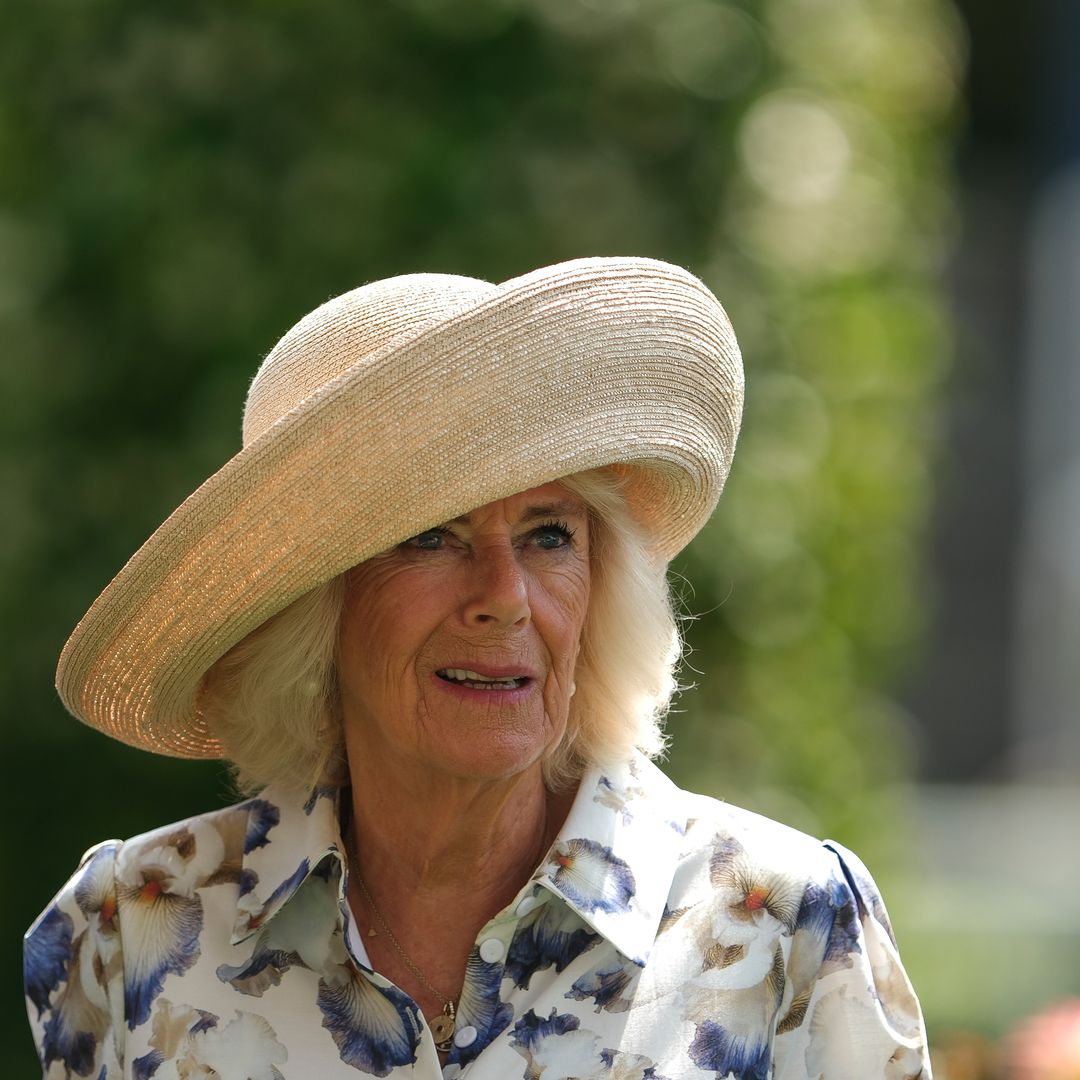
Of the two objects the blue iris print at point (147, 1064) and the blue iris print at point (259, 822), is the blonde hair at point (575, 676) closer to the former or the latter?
the blue iris print at point (259, 822)

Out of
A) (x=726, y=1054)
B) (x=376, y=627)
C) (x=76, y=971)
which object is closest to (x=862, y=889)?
(x=726, y=1054)

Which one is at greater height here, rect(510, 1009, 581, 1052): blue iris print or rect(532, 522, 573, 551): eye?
rect(532, 522, 573, 551): eye

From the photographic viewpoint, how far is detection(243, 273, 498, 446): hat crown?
2459 millimetres

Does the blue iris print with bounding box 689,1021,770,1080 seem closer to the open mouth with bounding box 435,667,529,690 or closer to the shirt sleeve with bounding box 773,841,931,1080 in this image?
the shirt sleeve with bounding box 773,841,931,1080

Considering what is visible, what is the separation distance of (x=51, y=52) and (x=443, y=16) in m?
1.22

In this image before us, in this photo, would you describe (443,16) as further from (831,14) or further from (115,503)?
(115,503)

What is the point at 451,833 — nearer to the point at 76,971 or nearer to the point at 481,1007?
the point at 481,1007

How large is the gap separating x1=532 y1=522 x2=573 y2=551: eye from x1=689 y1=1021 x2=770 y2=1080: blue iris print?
0.69 metres

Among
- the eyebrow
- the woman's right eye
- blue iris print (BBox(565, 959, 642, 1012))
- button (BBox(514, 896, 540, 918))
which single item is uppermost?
the eyebrow

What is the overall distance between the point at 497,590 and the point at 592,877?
1.43ft

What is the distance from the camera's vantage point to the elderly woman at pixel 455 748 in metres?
2.30

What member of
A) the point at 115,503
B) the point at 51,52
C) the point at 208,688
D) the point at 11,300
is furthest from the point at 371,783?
the point at 51,52

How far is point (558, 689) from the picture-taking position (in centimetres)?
255

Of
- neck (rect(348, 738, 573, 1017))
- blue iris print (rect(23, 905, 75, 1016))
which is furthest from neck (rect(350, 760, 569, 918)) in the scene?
blue iris print (rect(23, 905, 75, 1016))
